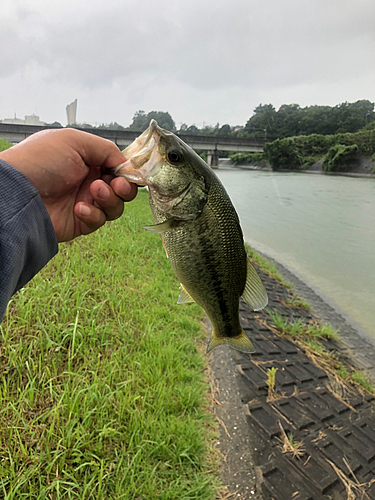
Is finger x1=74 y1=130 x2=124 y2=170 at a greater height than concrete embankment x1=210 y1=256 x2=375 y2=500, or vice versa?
finger x1=74 y1=130 x2=124 y2=170

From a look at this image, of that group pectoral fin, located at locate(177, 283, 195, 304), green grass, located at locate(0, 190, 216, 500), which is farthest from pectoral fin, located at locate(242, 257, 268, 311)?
green grass, located at locate(0, 190, 216, 500)

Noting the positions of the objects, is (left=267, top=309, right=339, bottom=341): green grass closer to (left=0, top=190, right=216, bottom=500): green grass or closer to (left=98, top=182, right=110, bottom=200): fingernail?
(left=0, top=190, right=216, bottom=500): green grass

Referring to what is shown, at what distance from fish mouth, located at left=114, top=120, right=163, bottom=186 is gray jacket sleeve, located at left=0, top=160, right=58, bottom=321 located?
16.6 inches

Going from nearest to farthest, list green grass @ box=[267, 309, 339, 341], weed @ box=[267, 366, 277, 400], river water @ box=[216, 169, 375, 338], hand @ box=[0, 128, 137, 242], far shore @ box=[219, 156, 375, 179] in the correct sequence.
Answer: hand @ box=[0, 128, 137, 242] → weed @ box=[267, 366, 277, 400] → green grass @ box=[267, 309, 339, 341] → river water @ box=[216, 169, 375, 338] → far shore @ box=[219, 156, 375, 179]

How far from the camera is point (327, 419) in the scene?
11.0 feet

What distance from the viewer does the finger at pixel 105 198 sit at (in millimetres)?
1661

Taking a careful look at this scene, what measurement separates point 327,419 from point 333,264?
7938mm

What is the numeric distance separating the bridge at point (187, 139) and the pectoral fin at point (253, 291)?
11.9 meters

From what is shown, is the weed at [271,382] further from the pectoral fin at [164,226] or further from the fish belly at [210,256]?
the pectoral fin at [164,226]

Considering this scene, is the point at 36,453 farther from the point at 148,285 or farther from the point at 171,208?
the point at 148,285

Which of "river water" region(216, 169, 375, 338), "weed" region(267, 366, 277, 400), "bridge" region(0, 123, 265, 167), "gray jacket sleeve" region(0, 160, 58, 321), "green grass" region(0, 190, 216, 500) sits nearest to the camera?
"gray jacket sleeve" region(0, 160, 58, 321)

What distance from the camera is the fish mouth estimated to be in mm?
1439

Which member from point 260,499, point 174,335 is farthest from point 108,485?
point 174,335

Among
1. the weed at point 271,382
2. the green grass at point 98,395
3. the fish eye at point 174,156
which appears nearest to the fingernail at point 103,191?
the fish eye at point 174,156
